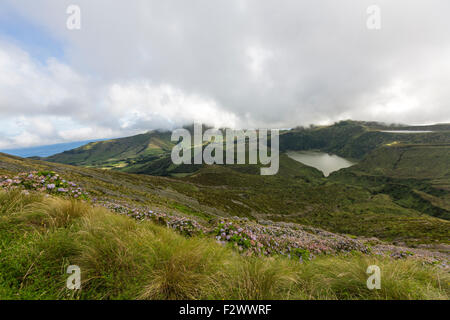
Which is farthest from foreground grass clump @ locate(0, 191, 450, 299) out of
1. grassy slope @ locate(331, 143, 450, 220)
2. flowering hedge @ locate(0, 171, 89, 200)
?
grassy slope @ locate(331, 143, 450, 220)

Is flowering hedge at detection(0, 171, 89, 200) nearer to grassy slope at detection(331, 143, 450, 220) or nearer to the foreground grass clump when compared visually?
the foreground grass clump

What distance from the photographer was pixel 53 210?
465cm

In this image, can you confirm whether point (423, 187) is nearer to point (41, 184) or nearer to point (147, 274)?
point (147, 274)

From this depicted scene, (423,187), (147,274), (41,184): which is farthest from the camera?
(423,187)

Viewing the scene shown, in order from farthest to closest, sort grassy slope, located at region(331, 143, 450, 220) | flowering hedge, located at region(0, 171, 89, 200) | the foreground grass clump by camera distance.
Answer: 1. grassy slope, located at region(331, 143, 450, 220)
2. flowering hedge, located at region(0, 171, 89, 200)
3. the foreground grass clump

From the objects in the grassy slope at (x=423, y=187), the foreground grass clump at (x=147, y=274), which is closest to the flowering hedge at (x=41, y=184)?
the foreground grass clump at (x=147, y=274)

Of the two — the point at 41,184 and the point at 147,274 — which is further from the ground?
the point at 41,184

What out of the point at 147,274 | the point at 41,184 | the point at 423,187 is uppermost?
the point at 41,184

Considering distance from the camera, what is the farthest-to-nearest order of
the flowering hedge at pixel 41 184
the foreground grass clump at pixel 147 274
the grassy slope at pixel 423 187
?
the grassy slope at pixel 423 187 < the flowering hedge at pixel 41 184 < the foreground grass clump at pixel 147 274

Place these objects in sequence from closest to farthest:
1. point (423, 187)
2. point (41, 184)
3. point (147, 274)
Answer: point (147, 274) → point (41, 184) → point (423, 187)

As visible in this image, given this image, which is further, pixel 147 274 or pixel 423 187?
pixel 423 187

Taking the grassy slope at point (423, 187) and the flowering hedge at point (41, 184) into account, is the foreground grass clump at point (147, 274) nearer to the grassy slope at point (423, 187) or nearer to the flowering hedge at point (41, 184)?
the flowering hedge at point (41, 184)

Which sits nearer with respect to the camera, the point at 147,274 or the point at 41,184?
the point at 147,274

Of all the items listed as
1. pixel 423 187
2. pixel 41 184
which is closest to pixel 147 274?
pixel 41 184
